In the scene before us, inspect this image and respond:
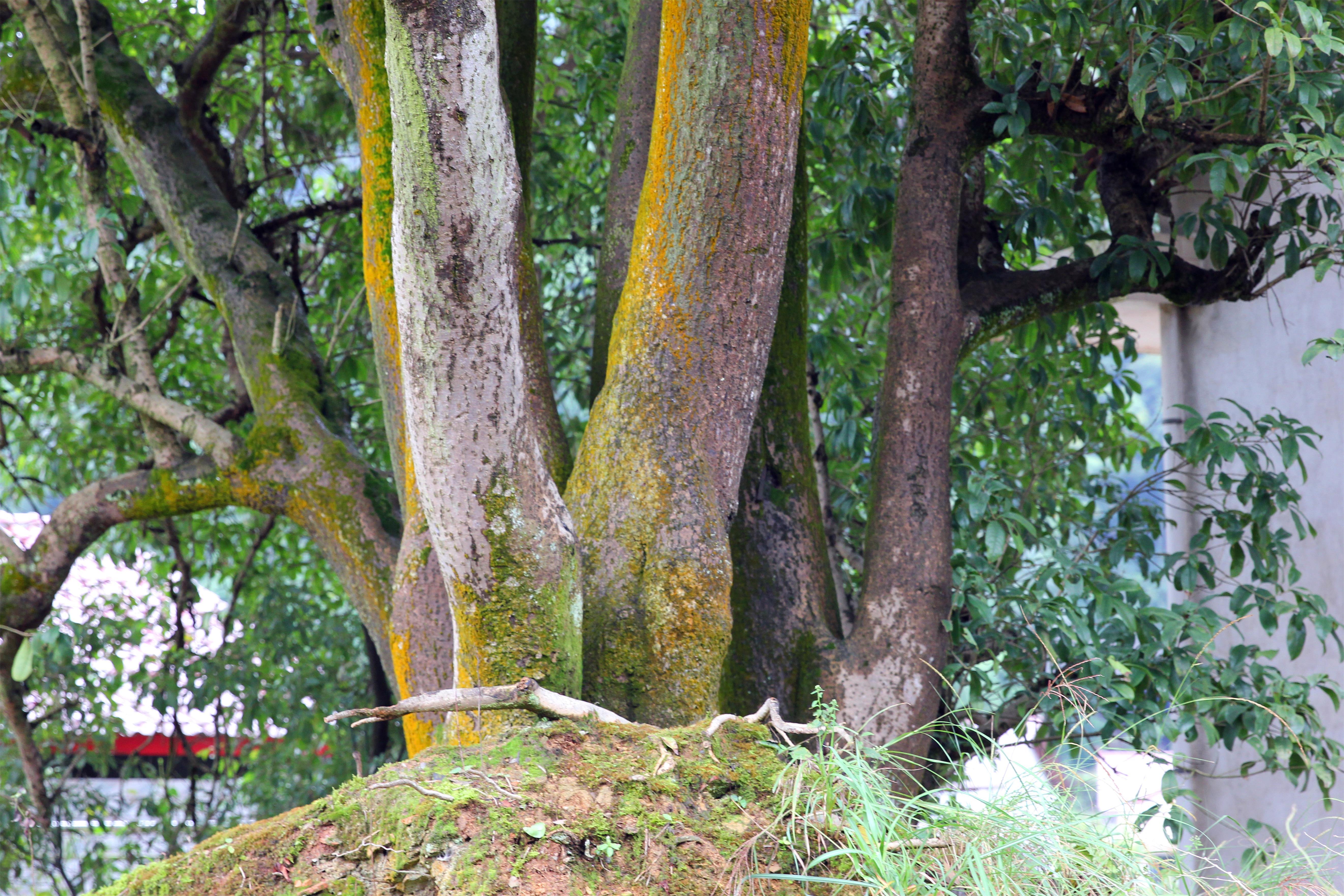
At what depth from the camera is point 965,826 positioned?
4.73 ft

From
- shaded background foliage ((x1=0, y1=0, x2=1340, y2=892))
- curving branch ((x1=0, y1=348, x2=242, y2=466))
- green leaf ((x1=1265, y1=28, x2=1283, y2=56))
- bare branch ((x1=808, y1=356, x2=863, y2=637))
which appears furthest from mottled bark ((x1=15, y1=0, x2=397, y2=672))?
green leaf ((x1=1265, y1=28, x2=1283, y2=56))

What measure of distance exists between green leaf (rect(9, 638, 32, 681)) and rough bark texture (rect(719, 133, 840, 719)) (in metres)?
2.13

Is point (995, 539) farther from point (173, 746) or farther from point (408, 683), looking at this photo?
point (173, 746)

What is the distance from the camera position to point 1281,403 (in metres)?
4.65

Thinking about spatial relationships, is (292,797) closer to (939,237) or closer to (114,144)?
(114,144)

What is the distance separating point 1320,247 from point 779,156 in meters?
1.86

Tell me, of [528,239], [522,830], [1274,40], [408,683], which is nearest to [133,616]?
Answer: [408,683]

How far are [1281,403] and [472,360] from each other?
4.32 meters

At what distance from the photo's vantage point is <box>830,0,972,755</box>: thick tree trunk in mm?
2594

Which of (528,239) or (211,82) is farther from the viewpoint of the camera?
(211,82)

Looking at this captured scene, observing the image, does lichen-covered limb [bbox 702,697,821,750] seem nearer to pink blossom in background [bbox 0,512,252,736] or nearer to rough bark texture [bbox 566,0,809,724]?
rough bark texture [bbox 566,0,809,724]

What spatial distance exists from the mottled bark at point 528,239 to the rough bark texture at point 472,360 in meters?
0.24

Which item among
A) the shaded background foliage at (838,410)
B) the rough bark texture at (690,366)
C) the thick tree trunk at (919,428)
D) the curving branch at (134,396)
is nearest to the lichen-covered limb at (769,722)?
the rough bark texture at (690,366)

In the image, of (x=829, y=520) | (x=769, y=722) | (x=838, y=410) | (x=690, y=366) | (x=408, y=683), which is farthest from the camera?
(x=838, y=410)
